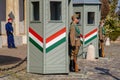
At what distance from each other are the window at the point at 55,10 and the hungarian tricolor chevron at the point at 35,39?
0.69 meters

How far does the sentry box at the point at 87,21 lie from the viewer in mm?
18250

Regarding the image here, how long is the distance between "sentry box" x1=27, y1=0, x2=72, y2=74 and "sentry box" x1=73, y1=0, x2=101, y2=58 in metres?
6.05

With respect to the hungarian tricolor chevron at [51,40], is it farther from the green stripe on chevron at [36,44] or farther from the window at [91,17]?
the window at [91,17]

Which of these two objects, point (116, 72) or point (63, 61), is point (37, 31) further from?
point (116, 72)

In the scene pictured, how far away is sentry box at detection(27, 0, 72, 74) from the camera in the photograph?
39.4ft

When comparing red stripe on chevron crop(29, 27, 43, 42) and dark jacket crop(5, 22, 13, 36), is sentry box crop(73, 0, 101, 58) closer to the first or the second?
dark jacket crop(5, 22, 13, 36)

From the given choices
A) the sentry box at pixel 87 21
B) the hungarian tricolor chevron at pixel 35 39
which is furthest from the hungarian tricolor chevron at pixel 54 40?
the sentry box at pixel 87 21

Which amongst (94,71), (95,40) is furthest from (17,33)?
(94,71)

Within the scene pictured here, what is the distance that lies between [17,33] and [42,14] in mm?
15222

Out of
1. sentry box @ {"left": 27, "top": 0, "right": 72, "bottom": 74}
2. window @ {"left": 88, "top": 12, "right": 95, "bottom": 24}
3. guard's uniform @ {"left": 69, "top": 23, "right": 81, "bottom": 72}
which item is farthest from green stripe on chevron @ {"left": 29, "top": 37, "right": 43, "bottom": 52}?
window @ {"left": 88, "top": 12, "right": 95, "bottom": 24}

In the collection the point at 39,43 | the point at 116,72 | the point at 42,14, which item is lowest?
the point at 116,72

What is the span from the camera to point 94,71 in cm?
1346

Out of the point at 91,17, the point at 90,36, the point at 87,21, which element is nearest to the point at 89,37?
the point at 90,36

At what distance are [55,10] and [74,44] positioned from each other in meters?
1.24
